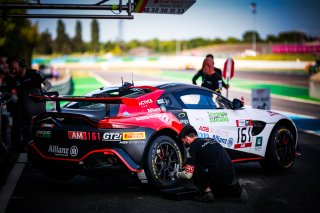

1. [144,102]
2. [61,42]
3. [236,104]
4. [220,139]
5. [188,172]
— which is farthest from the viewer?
[61,42]

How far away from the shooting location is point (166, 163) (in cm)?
763

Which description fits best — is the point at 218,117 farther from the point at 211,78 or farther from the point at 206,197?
the point at 211,78

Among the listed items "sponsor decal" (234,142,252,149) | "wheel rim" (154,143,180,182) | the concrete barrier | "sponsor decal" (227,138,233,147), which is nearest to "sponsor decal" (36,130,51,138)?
"wheel rim" (154,143,180,182)

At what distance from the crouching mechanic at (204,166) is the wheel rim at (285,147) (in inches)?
93.8

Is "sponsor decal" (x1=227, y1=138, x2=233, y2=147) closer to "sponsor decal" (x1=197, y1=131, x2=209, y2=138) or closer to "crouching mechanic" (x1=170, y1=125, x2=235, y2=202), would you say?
"sponsor decal" (x1=197, y1=131, x2=209, y2=138)

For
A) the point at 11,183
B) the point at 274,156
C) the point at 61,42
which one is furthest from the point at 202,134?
the point at 61,42

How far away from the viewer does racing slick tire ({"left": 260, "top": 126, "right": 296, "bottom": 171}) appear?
9.11m

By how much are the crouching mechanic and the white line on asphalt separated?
6.85ft

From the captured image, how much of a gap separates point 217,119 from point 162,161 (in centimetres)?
137

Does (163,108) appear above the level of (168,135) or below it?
above

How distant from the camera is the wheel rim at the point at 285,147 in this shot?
9.23m

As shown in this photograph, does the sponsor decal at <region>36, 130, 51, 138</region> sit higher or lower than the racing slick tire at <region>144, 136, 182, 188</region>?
higher

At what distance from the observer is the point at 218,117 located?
8.59 meters

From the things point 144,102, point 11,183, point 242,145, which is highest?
point 144,102
